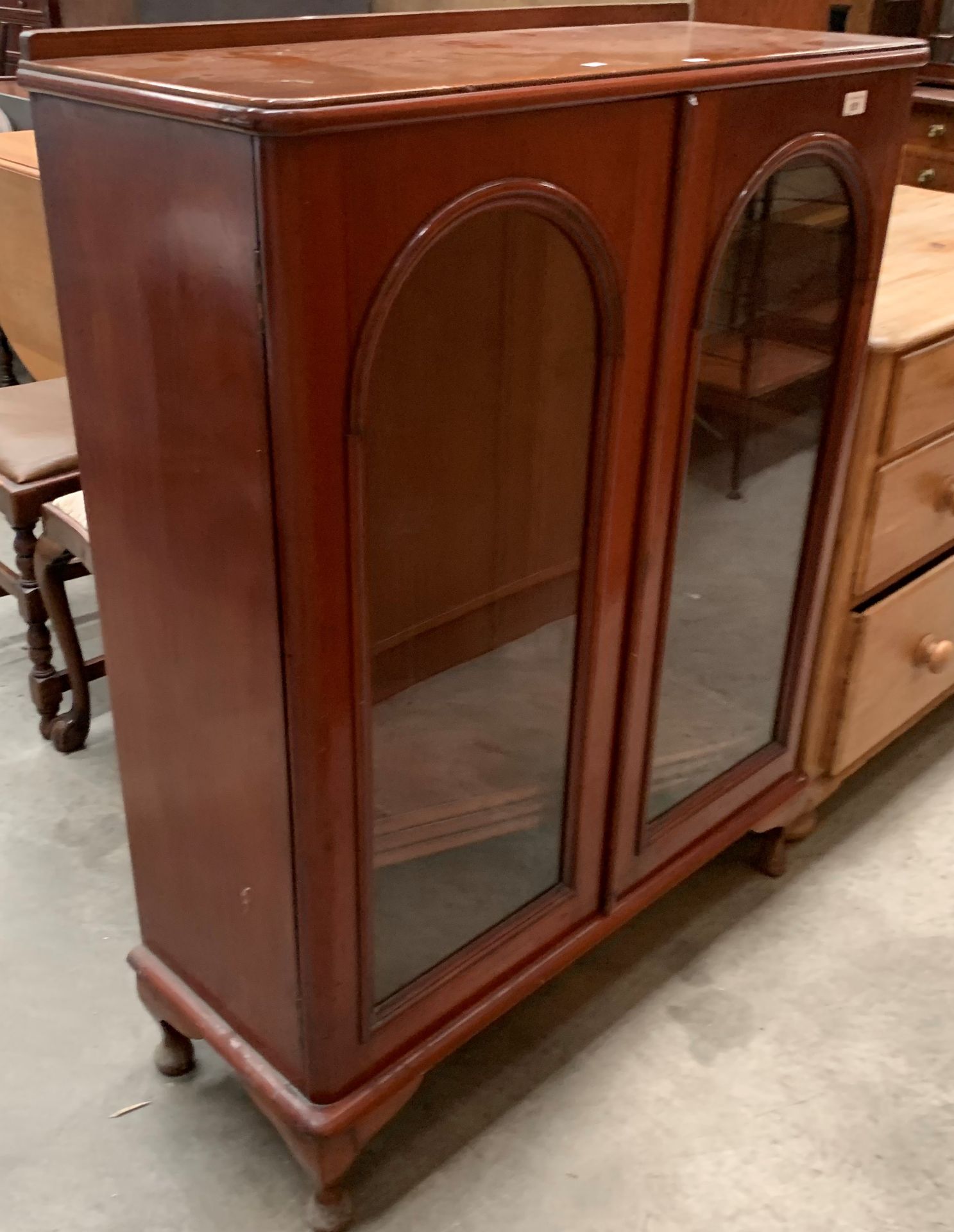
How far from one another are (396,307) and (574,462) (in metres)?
0.26

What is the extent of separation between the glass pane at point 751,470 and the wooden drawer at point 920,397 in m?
0.12

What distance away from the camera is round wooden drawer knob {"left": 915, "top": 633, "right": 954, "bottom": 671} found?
1437 mm

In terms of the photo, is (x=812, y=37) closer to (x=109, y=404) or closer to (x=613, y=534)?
(x=613, y=534)

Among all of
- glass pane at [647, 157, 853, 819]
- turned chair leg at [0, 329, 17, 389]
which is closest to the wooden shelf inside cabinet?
glass pane at [647, 157, 853, 819]

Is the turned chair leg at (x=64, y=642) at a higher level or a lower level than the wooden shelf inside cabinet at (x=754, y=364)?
lower

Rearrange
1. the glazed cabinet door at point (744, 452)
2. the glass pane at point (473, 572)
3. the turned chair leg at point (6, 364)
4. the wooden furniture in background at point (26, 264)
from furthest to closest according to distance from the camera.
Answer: the turned chair leg at point (6, 364)
the wooden furniture in background at point (26, 264)
the glazed cabinet door at point (744, 452)
the glass pane at point (473, 572)

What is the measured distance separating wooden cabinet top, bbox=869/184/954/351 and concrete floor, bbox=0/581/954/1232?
2.30 feet

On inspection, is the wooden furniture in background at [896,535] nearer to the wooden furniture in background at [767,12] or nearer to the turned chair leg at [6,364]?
the wooden furniture in background at [767,12]

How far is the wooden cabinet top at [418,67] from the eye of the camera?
24.9 inches

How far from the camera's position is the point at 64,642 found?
5.19 feet

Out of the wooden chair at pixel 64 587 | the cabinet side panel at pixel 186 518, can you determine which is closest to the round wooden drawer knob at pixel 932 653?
the cabinet side panel at pixel 186 518

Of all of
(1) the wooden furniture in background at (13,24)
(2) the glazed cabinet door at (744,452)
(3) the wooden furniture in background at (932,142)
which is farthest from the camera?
(1) the wooden furniture in background at (13,24)

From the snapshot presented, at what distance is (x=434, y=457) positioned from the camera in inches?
34.2

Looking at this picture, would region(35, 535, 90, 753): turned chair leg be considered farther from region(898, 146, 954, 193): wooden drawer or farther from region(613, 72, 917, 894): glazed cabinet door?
region(898, 146, 954, 193): wooden drawer
